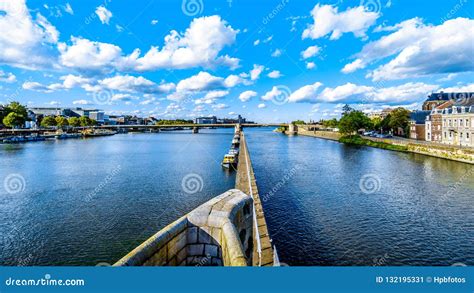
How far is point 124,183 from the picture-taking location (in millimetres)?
31531

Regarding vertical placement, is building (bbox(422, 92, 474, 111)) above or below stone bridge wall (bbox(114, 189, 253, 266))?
above

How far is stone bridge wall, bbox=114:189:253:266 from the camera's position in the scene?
6.46 metres

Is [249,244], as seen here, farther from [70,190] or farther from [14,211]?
[70,190]

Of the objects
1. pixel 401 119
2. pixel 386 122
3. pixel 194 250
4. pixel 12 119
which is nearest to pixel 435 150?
pixel 401 119

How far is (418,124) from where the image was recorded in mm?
71875
